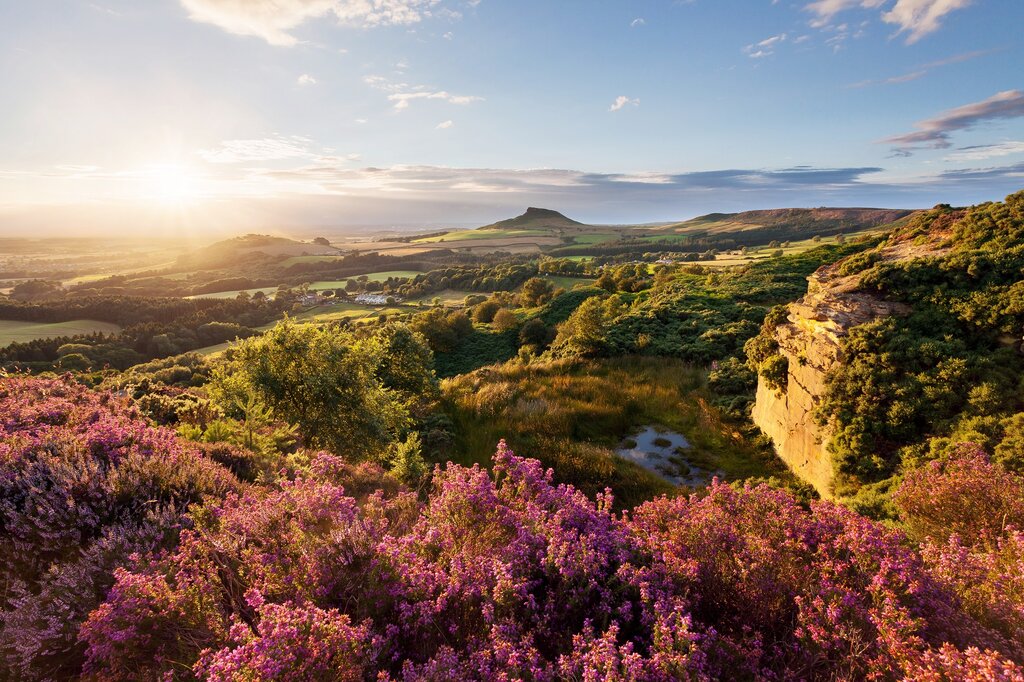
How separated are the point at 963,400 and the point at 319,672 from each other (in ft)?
43.9

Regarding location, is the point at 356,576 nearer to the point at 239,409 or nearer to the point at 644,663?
the point at 644,663

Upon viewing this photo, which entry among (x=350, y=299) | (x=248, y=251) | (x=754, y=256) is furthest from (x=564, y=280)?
(x=248, y=251)

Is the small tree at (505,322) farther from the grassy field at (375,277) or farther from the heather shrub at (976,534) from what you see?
the grassy field at (375,277)

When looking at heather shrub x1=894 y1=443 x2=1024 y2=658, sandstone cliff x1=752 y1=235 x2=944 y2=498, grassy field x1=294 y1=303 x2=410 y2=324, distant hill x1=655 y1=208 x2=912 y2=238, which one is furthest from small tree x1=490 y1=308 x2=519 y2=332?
distant hill x1=655 y1=208 x2=912 y2=238

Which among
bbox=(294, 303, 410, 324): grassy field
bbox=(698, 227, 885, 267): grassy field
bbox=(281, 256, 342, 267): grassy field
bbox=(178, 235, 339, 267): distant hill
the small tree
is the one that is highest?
bbox=(178, 235, 339, 267): distant hill

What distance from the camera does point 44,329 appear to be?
61031mm

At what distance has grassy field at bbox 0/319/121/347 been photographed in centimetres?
5472

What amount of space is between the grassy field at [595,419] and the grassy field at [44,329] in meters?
67.1

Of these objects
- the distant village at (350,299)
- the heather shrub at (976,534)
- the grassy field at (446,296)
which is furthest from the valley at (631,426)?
the distant village at (350,299)

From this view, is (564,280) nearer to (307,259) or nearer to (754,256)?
(754,256)

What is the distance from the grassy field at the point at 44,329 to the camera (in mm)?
54719

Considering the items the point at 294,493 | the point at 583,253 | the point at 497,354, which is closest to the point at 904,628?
the point at 294,493

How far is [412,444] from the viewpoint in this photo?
1030 centimetres

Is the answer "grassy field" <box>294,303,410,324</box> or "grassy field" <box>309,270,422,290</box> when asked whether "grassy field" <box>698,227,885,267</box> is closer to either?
"grassy field" <box>294,303,410,324</box>
